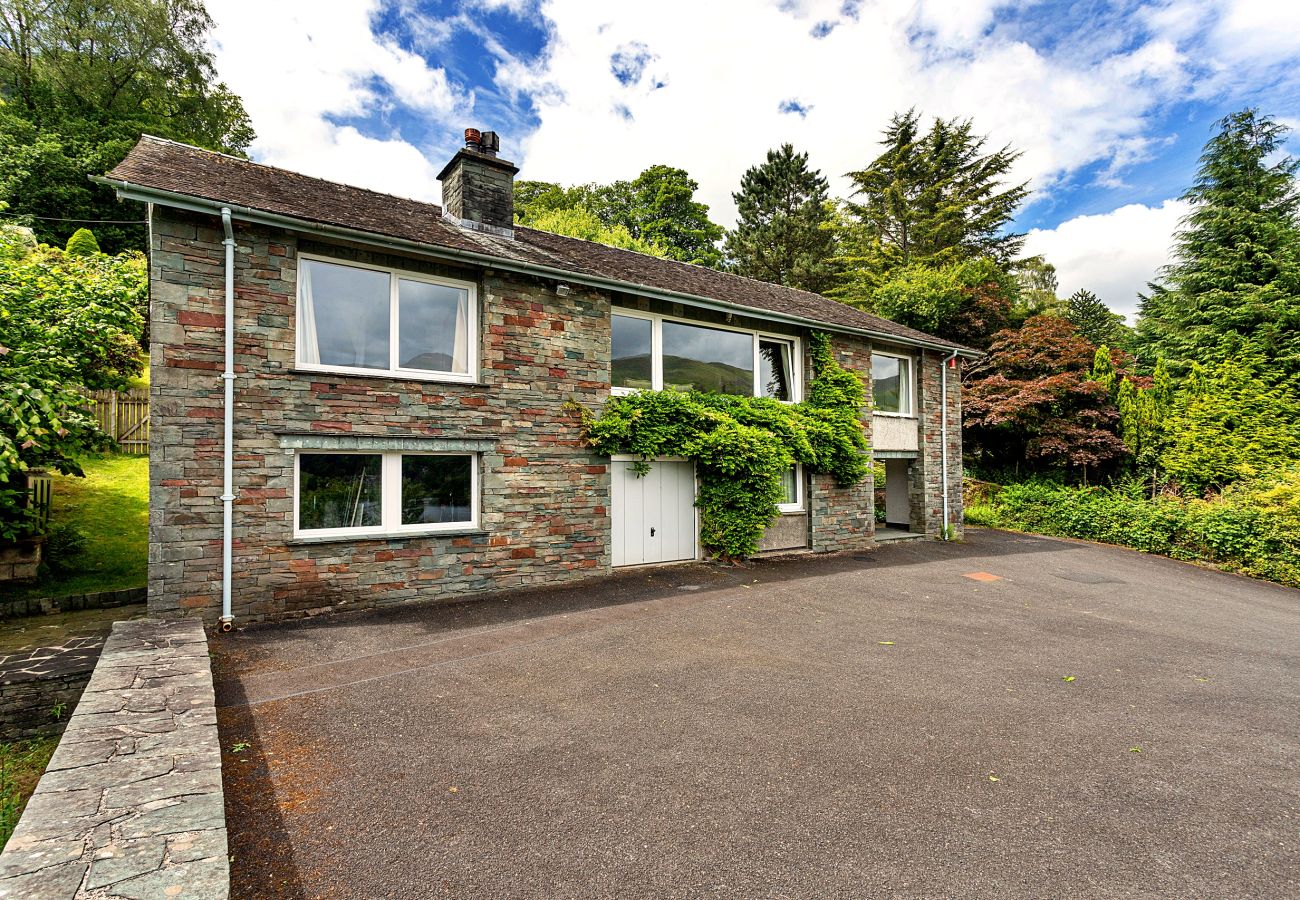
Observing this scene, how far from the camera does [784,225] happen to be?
33438 mm

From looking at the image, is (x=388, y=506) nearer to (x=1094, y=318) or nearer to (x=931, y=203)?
(x=931, y=203)

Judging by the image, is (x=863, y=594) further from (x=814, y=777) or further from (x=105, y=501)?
(x=105, y=501)

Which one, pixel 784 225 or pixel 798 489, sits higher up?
pixel 784 225

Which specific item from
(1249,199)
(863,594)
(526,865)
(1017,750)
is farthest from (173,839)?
(1249,199)

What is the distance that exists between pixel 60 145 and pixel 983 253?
→ 41.4 metres

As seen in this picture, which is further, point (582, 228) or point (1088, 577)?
point (582, 228)

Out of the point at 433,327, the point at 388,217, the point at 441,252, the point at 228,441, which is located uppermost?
the point at 388,217

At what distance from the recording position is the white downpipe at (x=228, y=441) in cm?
654

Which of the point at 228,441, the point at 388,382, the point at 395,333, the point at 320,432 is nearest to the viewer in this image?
the point at 228,441

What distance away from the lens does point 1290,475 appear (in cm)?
1244

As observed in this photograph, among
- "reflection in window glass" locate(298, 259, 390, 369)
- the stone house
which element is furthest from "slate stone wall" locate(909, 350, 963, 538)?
"reflection in window glass" locate(298, 259, 390, 369)

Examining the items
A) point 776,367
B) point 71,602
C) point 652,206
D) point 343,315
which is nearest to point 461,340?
point 343,315

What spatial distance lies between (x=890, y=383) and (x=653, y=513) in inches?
314

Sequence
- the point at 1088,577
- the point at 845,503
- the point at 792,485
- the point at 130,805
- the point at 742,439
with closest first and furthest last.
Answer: the point at 130,805 < the point at 742,439 < the point at 1088,577 < the point at 792,485 < the point at 845,503
